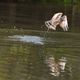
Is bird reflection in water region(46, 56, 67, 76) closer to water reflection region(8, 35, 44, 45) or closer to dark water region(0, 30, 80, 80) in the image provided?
dark water region(0, 30, 80, 80)

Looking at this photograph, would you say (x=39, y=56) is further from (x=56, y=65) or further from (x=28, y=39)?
(x=28, y=39)

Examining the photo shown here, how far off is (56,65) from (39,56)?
51.6 inches

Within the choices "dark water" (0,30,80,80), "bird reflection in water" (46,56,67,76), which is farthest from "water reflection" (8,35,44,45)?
"bird reflection in water" (46,56,67,76)

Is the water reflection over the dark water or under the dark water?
over

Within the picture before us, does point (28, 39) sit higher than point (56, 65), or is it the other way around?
point (28, 39)

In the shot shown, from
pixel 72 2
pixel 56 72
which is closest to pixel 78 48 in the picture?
pixel 56 72

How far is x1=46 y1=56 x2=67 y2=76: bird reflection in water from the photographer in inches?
426

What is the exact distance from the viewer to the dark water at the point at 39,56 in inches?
412

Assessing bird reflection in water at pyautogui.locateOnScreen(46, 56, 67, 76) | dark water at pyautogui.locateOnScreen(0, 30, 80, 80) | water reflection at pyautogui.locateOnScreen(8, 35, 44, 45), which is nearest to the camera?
dark water at pyautogui.locateOnScreen(0, 30, 80, 80)

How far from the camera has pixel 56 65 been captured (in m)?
11.7

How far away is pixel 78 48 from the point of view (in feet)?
48.3


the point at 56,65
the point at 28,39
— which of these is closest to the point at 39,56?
the point at 56,65

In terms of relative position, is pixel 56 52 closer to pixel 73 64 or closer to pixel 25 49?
pixel 25 49

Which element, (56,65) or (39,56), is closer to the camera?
(56,65)
